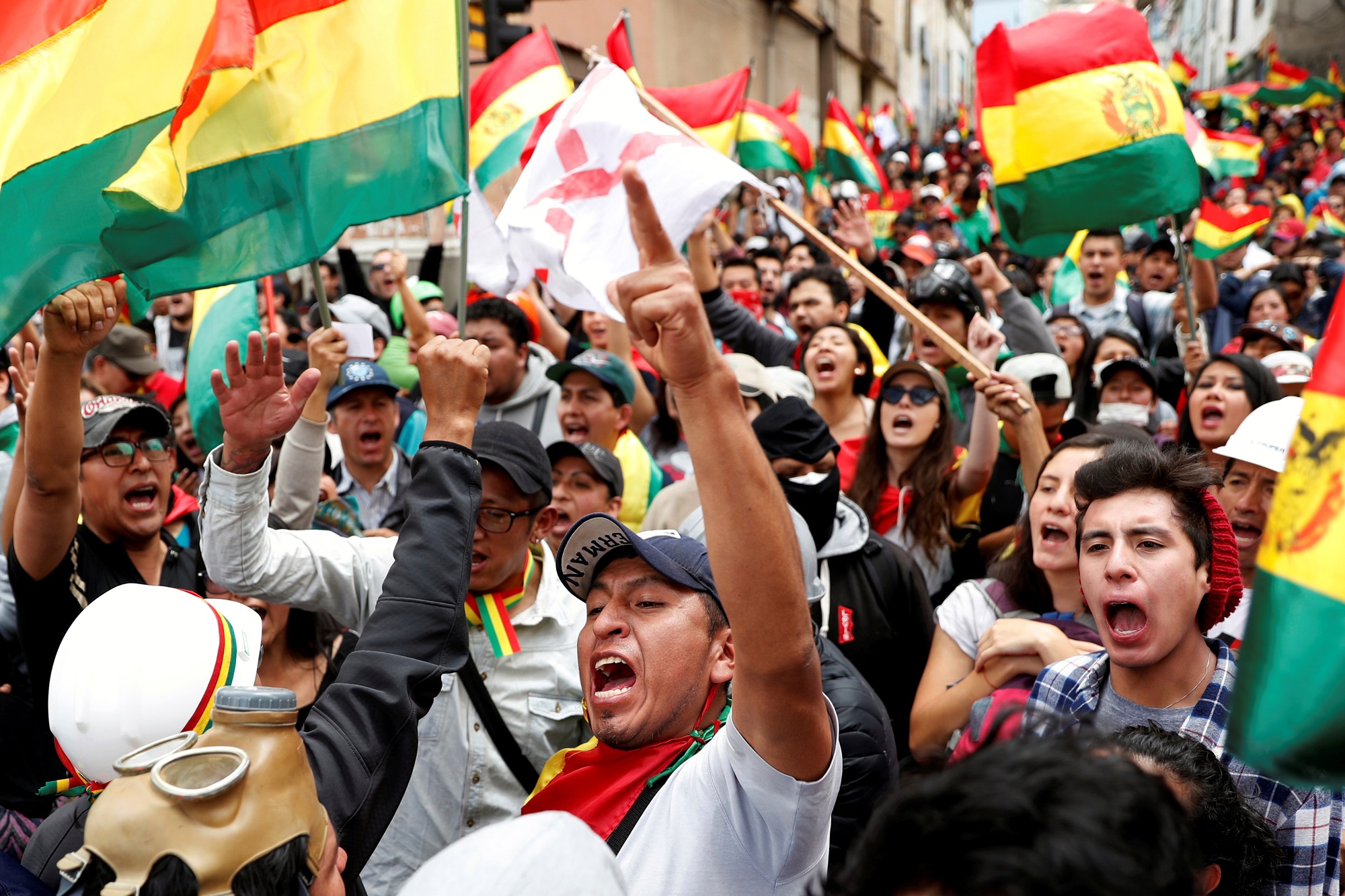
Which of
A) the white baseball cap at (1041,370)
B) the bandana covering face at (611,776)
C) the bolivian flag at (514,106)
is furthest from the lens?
the bolivian flag at (514,106)

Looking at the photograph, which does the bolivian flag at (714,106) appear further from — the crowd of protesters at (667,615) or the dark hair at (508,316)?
the crowd of protesters at (667,615)

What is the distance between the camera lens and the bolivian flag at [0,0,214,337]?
2713mm

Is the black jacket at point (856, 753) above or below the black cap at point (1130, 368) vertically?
above

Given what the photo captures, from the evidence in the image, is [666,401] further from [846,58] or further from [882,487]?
[846,58]

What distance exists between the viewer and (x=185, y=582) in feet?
11.0

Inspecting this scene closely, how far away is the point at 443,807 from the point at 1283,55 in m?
30.7

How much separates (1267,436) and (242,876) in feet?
9.28

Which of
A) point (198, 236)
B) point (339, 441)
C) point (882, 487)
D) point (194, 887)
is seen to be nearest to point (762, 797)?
point (194, 887)

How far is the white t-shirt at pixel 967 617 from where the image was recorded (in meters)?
3.11

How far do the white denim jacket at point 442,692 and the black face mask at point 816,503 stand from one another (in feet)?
3.00

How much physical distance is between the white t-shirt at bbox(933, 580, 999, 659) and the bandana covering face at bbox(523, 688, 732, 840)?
1053mm

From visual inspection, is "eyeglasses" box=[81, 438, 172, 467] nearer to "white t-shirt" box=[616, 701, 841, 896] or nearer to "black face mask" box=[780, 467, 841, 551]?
"black face mask" box=[780, 467, 841, 551]

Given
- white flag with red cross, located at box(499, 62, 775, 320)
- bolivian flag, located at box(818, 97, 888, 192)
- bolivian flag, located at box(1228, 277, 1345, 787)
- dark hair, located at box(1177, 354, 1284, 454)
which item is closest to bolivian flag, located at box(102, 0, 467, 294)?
Answer: white flag with red cross, located at box(499, 62, 775, 320)

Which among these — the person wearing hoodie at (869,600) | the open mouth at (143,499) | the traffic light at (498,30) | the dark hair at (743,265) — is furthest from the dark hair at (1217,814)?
the traffic light at (498,30)
